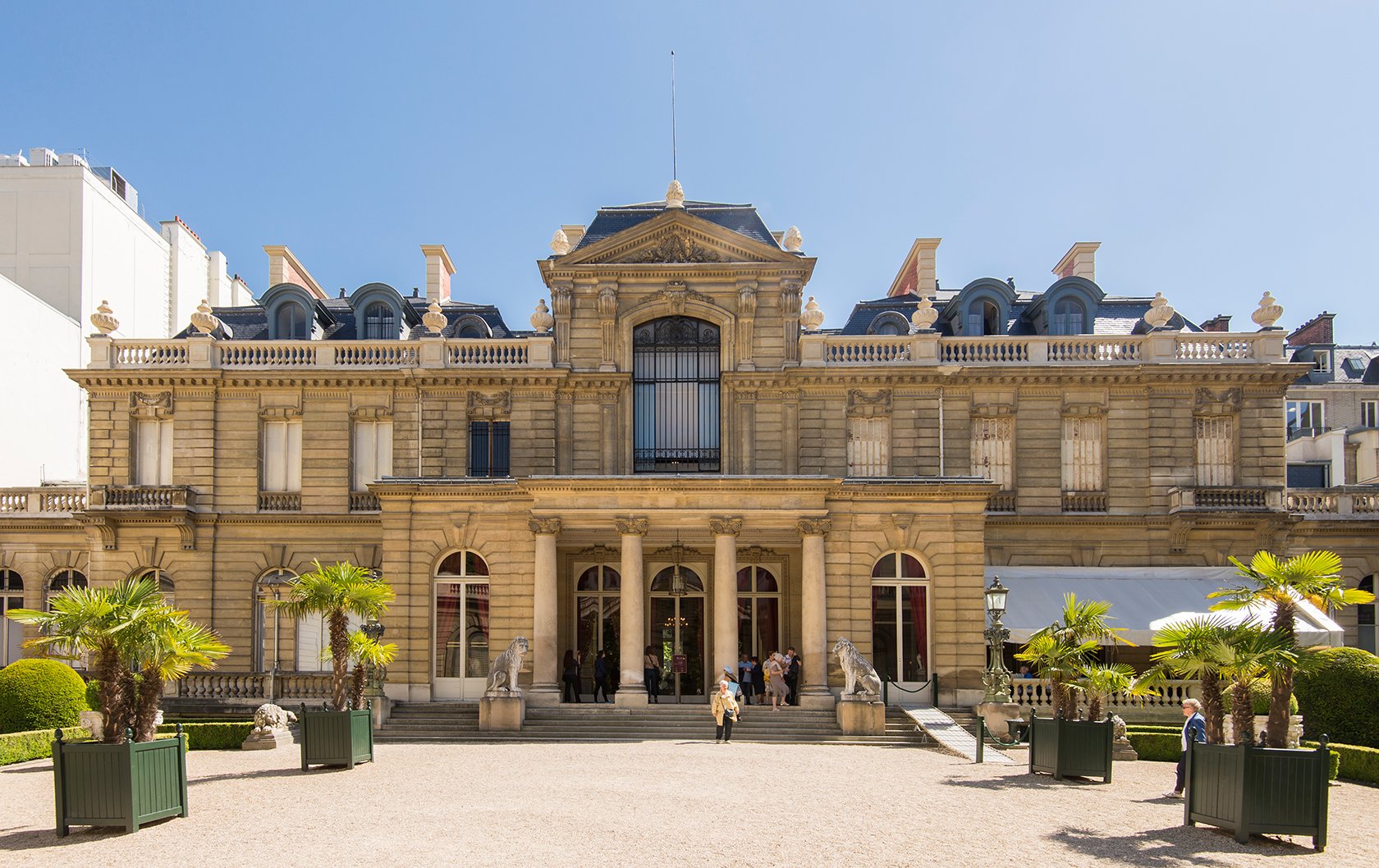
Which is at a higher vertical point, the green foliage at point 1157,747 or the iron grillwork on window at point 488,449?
the iron grillwork on window at point 488,449

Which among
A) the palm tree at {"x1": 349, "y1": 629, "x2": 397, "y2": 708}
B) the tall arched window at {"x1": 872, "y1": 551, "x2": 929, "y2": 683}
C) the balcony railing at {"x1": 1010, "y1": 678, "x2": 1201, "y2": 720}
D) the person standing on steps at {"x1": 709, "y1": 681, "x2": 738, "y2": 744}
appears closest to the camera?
the palm tree at {"x1": 349, "y1": 629, "x2": 397, "y2": 708}

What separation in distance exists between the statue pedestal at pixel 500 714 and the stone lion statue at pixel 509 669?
8.8 inches

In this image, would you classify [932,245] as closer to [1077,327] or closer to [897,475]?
[1077,327]

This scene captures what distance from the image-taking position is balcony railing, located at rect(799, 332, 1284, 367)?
113 ft

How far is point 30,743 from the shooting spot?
23.0 m

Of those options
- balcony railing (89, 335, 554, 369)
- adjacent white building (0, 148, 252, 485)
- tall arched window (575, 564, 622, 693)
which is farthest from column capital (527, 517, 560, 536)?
adjacent white building (0, 148, 252, 485)

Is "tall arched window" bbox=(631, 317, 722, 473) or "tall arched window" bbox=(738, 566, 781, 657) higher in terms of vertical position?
"tall arched window" bbox=(631, 317, 722, 473)

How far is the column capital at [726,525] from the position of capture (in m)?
29.4

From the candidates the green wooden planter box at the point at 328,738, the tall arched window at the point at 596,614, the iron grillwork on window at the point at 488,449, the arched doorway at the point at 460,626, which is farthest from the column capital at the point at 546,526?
the green wooden planter box at the point at 328,738

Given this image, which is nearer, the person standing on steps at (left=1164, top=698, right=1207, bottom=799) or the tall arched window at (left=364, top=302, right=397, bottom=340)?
the person standing on steps at (left=1164, top=698, right=1207, bottom=799)

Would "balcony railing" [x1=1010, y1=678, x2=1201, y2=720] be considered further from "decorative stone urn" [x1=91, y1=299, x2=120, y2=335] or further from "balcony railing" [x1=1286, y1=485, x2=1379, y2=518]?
"decorative stone urn" [x1=91, y1=299, x2=120, y2=335]

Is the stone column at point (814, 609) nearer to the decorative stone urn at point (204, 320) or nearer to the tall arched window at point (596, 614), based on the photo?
the tall arched window at point (596, 614)

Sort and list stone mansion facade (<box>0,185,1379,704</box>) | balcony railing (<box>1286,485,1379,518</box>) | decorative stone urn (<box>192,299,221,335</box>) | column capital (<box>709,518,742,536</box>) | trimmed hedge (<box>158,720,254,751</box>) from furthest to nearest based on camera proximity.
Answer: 1. balcony railing (<box>1286,485,1379,518</box>)
2. decorative stone urn (<box>192,299,221,335</box>)
3. stone mansion facade (<box>0,185,1379,704</box>)
4. column capital (<box>709,518,742,536</box>)
5. trimmed hedge (<box>158,720,254,751</box>)

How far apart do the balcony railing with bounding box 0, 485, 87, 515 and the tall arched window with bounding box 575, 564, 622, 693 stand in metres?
15.9
